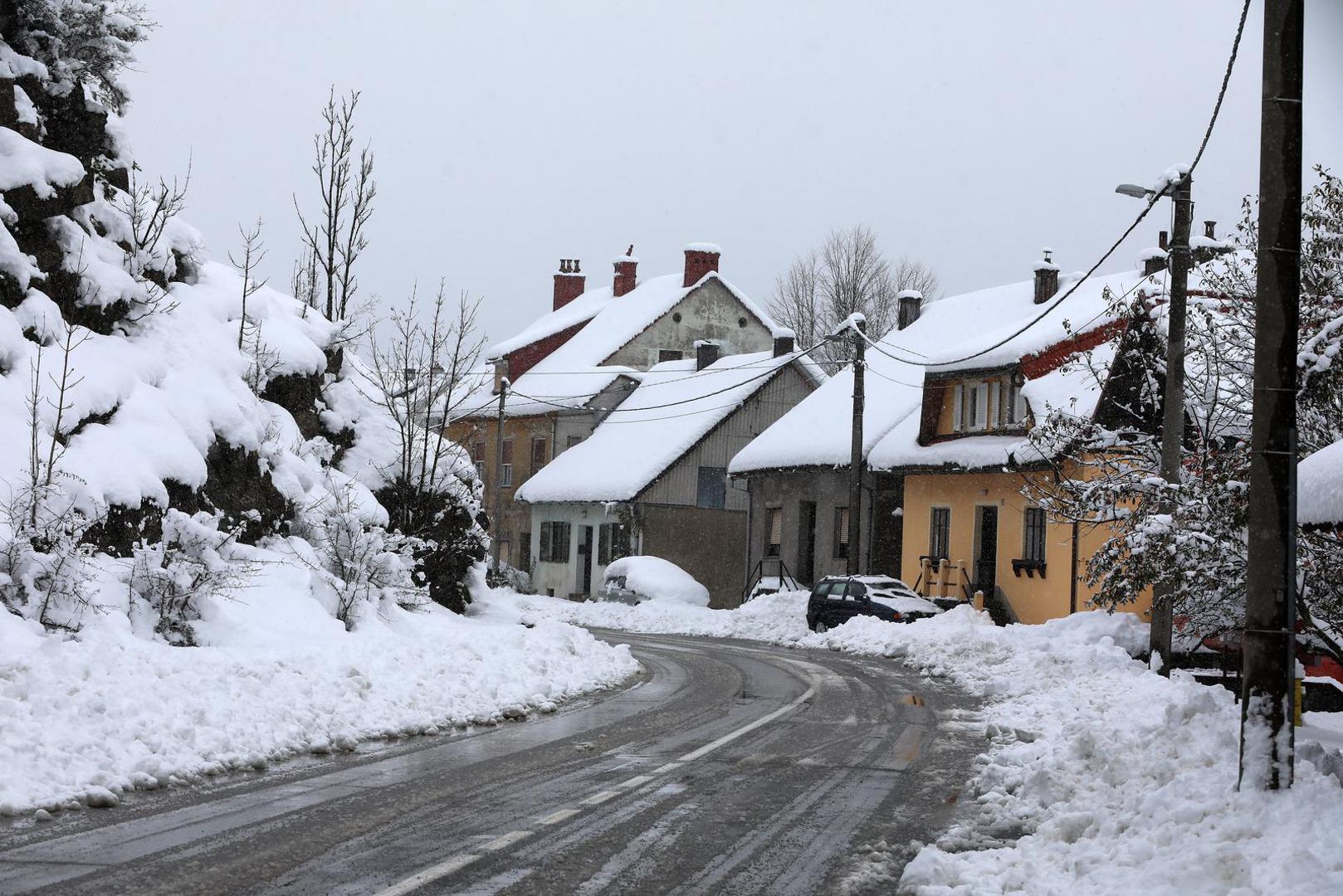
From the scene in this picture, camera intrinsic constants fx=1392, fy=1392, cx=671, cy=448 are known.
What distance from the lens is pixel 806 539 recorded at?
42.1 metres

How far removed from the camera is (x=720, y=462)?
49.4 metres

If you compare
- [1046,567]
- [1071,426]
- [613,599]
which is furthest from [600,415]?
[1071,426]

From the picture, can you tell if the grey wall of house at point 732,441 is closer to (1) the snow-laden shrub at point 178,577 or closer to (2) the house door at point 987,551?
Answer: (2) the house door at point 987,551

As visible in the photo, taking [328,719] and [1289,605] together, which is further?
[328,719]

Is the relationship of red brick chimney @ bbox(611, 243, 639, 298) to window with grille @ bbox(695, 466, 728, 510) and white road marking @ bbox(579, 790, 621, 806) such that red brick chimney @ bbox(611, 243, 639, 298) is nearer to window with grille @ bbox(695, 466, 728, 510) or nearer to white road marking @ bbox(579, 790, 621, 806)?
window with grille @ bbox(695, 466, 728, 510)

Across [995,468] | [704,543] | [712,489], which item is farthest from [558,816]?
[712,489]

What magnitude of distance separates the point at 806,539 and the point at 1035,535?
10.3m

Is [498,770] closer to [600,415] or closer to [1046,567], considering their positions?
[1046,567]

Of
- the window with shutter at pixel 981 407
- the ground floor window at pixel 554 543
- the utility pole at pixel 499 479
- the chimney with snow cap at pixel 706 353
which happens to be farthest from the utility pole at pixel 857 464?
the chimney with snow cap at pixel 706 353

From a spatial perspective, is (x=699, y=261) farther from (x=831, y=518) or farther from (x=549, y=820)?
(x=549, y=820)

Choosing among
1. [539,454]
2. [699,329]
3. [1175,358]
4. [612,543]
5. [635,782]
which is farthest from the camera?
[699,329]

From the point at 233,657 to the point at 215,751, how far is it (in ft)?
9.57

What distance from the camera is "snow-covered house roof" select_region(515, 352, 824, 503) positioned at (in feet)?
158

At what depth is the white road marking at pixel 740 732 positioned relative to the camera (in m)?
11.9
